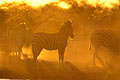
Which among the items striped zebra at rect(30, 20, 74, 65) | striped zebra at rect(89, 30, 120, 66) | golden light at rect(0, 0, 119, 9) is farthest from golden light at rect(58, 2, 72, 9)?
striped zebra at rect(89, 30, 120, 66)

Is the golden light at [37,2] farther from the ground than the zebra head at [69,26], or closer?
farther from the ground

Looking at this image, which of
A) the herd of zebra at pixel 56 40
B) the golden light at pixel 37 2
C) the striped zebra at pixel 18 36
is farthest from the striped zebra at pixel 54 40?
the golden light at pixel 37 2

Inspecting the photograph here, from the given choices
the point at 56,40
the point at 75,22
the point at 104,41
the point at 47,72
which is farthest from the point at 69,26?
the point at 47,72

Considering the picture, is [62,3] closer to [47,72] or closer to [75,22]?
[75,22]

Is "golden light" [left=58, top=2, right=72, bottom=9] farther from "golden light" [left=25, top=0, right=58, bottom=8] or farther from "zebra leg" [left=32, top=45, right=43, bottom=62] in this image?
"zebra leg" [left=32, top=45, right=43, bottom=62]

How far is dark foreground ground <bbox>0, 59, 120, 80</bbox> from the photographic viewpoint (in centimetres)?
174

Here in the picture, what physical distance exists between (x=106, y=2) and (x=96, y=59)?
510 millimetres

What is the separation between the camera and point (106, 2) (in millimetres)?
1761

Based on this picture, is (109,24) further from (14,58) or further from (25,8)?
(14,58)

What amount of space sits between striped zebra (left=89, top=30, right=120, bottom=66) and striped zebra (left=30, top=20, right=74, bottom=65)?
20 cm

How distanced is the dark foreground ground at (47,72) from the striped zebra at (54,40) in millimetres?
86

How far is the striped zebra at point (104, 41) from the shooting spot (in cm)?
171

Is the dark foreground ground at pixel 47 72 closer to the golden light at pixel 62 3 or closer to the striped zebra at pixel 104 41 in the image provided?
the striped zebra at pixel 104 41

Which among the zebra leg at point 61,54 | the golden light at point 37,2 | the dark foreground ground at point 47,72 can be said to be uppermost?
the golden light at point 37,2
